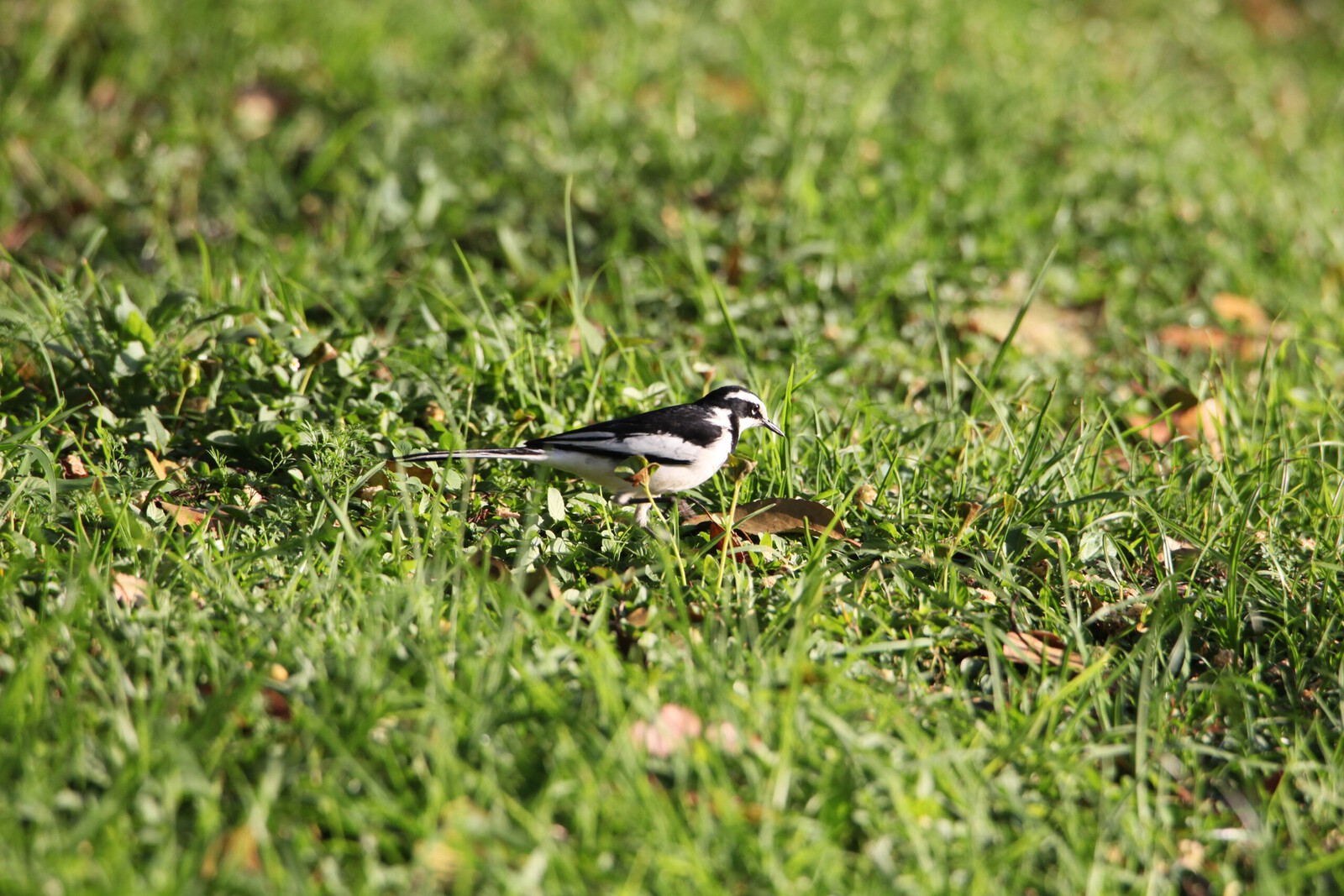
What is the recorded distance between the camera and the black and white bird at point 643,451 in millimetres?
3754

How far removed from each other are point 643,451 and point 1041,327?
8.90 ft

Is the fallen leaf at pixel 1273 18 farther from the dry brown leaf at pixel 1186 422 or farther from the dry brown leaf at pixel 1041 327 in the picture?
the dry brown leaf at pixel 1186 422

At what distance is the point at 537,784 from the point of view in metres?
2.55

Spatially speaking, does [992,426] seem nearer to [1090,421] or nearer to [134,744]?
[1090,421]

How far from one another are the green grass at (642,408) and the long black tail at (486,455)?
0.11 m

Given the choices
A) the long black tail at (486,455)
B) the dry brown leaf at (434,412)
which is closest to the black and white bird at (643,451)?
the long black tail at (486,455)

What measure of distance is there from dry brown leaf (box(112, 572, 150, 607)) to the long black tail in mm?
862

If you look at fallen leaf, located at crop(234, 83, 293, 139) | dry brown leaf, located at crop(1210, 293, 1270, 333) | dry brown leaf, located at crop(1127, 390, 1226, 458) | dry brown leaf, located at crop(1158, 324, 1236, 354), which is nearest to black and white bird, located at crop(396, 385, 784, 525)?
dry brown leaf, located at crop(1127, 390, 1226, 458)

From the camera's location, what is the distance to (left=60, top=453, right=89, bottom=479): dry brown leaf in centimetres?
374

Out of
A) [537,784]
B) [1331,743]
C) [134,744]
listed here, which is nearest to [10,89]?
[134,744]

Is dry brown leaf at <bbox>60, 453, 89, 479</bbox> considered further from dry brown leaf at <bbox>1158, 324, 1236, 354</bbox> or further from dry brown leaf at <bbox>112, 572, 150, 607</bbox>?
dry brown leaf at <bbox>1158, 324, 1236, 354</bbox>

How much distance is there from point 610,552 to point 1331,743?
211 centimetres

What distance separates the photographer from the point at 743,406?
4.06 m

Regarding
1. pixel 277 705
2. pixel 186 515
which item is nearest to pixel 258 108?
pixel 186 515
